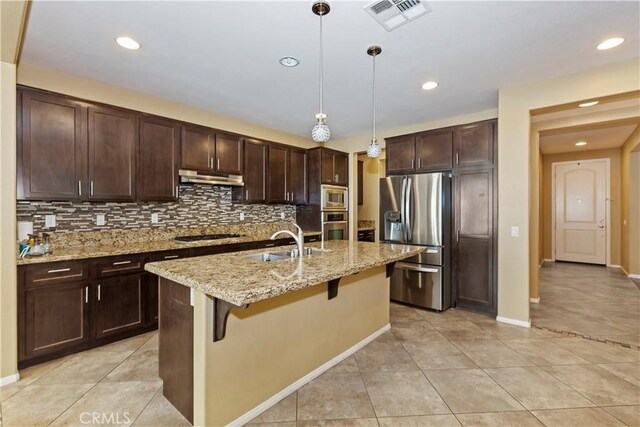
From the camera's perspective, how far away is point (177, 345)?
186cm

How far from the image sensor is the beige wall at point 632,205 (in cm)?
545

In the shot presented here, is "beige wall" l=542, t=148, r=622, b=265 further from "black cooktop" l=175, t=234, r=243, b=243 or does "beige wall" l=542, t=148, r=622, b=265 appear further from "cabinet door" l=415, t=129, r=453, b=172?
"black cooktop" l=175, t=234, r=243, b=243

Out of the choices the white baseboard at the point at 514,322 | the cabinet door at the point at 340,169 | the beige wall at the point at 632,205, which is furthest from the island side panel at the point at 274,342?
the beige wall at the point at 632,205

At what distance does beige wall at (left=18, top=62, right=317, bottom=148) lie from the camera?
9.08 ft

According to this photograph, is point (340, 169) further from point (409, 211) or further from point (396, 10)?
point (396, 10)

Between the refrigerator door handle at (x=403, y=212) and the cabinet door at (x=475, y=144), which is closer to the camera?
the cabinet door at (x=475, y=144)

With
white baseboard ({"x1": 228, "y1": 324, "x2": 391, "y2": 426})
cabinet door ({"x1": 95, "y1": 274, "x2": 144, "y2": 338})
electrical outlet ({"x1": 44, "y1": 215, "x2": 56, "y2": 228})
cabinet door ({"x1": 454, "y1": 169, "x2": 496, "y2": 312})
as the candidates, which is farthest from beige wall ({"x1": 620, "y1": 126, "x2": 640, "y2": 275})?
electrical outlet ({"x1": 44, "y1": 215, "x2": 56, "y2": 228})

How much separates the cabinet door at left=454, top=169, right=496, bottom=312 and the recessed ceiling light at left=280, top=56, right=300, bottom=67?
2.56m

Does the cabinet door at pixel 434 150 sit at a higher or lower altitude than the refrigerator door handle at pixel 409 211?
higher

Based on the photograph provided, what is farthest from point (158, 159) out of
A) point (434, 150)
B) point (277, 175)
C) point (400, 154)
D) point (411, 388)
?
point (434, 150)

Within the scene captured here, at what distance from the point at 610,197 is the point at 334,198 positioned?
6.23m

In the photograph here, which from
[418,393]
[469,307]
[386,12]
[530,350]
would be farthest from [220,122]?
[530,350]

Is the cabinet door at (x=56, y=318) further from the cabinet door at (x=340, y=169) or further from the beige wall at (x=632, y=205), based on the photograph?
the beige wall at (x=632, y=205)

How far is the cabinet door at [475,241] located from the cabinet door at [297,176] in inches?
94.2
